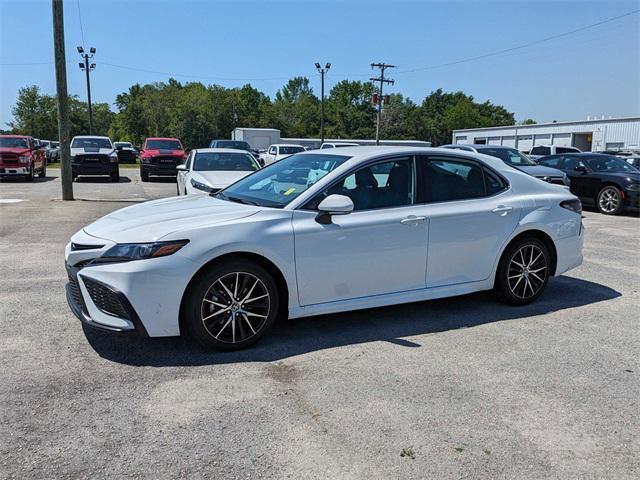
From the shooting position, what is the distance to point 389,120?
324ft

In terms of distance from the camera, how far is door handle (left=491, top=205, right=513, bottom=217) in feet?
17.2

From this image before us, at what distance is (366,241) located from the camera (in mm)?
4555

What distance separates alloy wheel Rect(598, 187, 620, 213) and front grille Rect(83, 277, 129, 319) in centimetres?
1360

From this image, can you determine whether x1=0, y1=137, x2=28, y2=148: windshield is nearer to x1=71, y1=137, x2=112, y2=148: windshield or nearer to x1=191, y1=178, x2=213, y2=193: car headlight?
x1=71, y1=137, x2=112, y2=148: windshield

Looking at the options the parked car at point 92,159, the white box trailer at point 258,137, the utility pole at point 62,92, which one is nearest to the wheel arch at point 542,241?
the utility pole at point 62,92

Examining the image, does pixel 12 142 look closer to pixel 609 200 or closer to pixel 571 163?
pixel 571 163

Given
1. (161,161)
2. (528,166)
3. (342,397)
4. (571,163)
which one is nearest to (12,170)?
(161,161)

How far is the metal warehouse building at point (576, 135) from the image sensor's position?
150ft

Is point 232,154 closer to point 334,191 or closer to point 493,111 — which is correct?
point 334,191

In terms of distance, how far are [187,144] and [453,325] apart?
67.7 m

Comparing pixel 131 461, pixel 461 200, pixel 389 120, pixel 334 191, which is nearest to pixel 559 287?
pixel 461 200

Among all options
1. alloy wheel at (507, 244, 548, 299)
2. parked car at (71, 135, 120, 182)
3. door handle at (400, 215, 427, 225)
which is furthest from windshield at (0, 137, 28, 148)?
alloy wheel at (507, 244, 548, 299)

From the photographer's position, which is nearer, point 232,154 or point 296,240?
point 296,240

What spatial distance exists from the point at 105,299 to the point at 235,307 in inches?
36.7
